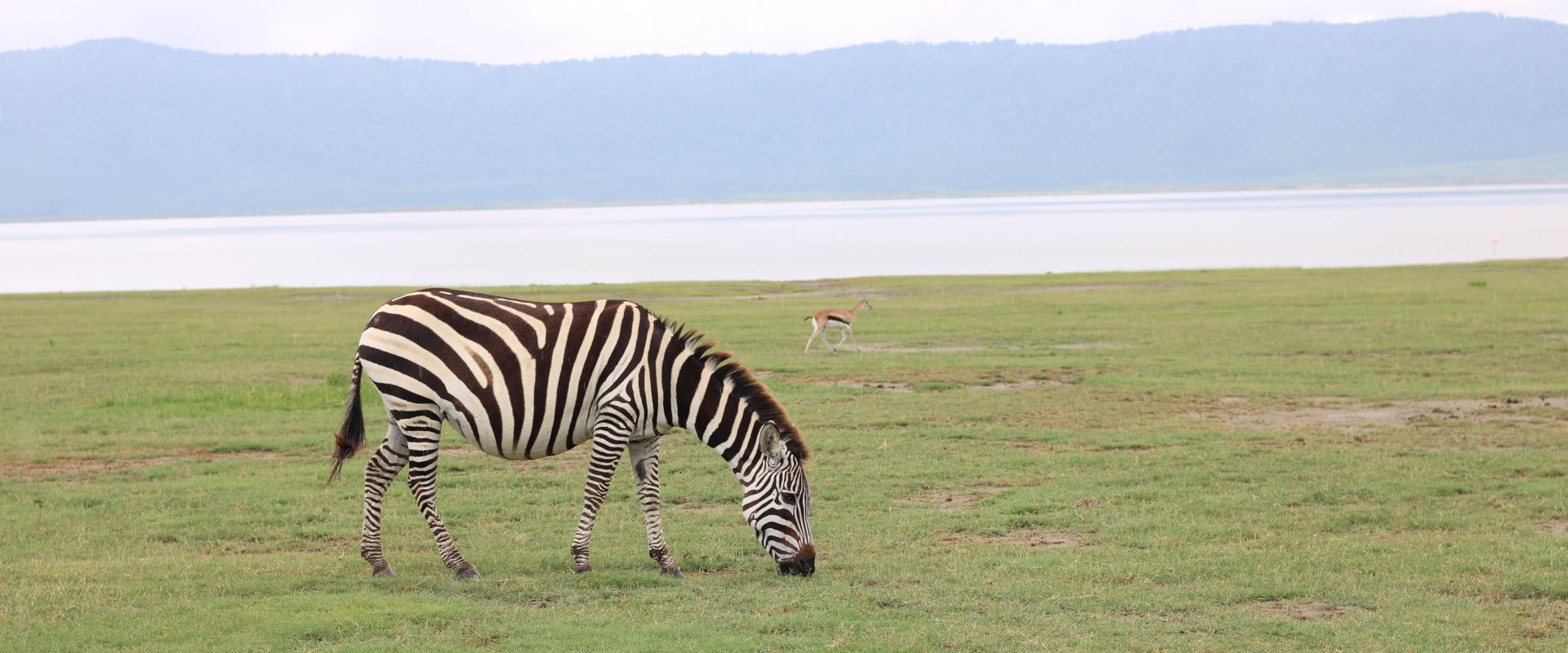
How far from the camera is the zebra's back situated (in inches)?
345

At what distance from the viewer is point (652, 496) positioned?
29.9 ft

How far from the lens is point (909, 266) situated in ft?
220

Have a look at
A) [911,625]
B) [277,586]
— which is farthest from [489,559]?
[911,625]

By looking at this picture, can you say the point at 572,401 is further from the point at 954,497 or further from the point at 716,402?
the point at 954,497

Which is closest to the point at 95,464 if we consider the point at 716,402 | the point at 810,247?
the point at 716,402

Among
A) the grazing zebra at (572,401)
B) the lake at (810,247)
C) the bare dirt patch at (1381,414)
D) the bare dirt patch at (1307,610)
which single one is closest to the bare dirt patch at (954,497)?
the grazing zebra at (572,401)

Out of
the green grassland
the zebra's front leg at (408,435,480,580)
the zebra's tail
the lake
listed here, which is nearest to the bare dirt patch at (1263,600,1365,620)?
the green grassland

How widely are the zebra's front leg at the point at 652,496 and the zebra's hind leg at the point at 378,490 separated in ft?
5.36

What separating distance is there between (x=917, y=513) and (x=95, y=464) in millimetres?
8839

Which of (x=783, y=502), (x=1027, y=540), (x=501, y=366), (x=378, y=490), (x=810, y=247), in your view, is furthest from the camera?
(x=810, y=247)

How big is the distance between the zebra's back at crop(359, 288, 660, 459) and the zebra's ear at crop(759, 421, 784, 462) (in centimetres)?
94

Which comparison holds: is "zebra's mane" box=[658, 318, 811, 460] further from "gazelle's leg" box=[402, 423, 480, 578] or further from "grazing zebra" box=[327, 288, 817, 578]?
"gazelle's leg" box=[402, 423, 480, 578]

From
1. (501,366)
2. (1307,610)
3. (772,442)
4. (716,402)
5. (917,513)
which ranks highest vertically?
(501,366)

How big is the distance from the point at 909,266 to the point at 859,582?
59.0 m
